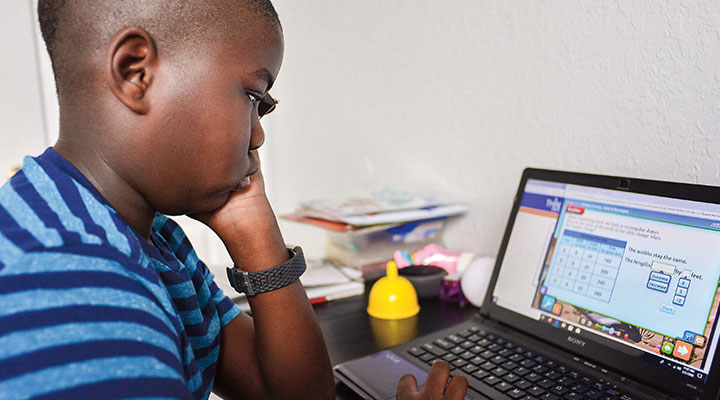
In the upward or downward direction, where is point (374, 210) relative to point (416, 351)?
upward

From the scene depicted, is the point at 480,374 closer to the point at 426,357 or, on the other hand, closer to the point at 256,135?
the point at 426,357

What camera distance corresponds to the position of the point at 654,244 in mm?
653

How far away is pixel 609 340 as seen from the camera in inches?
26.3

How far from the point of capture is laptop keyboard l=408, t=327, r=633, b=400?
1.99 ft

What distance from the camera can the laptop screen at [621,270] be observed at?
0.60 metres

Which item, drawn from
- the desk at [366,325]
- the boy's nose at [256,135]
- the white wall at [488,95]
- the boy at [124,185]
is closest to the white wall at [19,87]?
the white wall at [488,95]

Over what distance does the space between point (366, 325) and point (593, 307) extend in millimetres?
369

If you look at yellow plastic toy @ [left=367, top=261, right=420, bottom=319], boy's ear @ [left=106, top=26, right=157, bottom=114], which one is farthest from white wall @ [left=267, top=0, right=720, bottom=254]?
boy's ear @ [left=106, top=26, right=157, bottom=114]

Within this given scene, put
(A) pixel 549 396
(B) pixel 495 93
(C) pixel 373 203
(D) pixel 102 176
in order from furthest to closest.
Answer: (C) pixel 373 203, (B) pixel 495 93, (A) pixel 549 396, (D) pixel 102 176

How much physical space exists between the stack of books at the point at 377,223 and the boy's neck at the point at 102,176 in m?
0.55

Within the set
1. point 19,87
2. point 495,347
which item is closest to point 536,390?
point 495,347

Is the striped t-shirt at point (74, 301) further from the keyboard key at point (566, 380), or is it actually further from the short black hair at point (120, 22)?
the keyboard key at point (566, 380)

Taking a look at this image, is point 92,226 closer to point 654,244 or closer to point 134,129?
point 134,129

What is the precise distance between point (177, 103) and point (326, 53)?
45.2 inches
